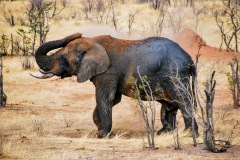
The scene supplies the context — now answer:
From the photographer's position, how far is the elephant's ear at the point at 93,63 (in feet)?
42.6

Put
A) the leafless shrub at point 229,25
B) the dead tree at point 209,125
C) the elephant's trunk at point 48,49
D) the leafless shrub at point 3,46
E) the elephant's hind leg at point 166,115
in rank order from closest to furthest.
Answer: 1. the dead tree at point 209,125
2. the elephant's hind leg at point 166,115
3. the elephant's trunk at point 48,49
4. the leafless shrub at point 229,25
5. the leafless shrub at point 3,46

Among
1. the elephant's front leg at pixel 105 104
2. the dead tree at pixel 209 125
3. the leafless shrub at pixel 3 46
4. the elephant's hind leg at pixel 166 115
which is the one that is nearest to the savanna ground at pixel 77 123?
the dead tree at pixel 209 125

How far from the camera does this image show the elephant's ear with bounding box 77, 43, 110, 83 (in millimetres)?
12977

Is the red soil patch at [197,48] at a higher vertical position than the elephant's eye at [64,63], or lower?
lower

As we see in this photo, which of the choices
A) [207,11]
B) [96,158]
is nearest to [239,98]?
[96,158]

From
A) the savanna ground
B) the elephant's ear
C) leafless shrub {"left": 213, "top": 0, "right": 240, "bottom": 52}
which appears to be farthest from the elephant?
leafless shrub {"left": 213, "top": 0, "right": 240, "bottom": 52}

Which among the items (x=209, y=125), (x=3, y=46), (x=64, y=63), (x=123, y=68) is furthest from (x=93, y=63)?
(x=3, y=46)

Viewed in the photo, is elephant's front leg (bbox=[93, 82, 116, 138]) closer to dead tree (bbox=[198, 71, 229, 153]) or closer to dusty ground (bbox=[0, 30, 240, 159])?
dusty ground (bbox=[0, 30, 240, 159])

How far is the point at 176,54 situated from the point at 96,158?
4.20 meters

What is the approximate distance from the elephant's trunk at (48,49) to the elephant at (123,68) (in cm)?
17

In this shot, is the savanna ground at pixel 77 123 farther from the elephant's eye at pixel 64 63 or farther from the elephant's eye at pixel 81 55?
the elephant's eye at pixel 81 55

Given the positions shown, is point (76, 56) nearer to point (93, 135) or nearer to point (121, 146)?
point (93, 135)

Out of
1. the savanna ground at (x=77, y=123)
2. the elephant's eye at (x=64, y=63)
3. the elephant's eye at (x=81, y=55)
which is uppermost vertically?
the elephant's eye at (x=81, y=55)

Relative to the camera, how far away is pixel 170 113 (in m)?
13.5
